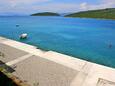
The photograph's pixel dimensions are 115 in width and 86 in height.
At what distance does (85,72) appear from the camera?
12195mm

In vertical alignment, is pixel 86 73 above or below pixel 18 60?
below

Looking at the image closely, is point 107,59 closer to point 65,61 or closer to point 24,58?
point 65,61

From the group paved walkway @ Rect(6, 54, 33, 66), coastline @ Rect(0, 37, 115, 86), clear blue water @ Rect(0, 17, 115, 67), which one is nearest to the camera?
coastline @ Rect(0, 37, 115, 86)

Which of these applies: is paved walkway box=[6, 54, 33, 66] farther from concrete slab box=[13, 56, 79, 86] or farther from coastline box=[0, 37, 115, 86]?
concrete slab box=[13, 56, 79, 86]

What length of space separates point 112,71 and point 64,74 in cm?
521

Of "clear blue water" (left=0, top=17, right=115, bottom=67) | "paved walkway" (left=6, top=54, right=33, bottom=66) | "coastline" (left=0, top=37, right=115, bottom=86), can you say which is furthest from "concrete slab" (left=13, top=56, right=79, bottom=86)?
"clear blue water" (left=0, top=17, right=115, bottom=67)

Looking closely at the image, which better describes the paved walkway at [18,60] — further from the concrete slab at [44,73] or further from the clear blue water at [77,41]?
the clear blue water at [77,41]

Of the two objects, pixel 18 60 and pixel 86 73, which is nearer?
pixel 86 73

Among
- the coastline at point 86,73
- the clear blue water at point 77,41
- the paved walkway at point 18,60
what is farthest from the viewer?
the clear blue water at point 77,41

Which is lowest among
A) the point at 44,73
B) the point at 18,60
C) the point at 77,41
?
the point at 77,41

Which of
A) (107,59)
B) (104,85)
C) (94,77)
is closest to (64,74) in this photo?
(94,77)

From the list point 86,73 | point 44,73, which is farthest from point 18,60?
point 86,73

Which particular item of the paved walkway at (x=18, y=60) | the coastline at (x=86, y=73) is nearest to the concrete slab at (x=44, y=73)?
the coastline at (x=86, y=73)

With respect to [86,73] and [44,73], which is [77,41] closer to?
[86,73]
